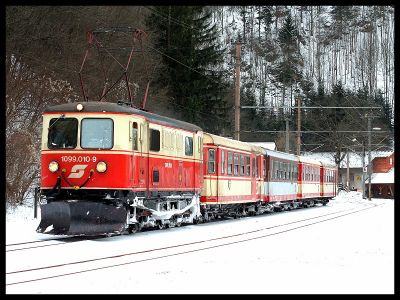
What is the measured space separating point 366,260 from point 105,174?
6899 mm

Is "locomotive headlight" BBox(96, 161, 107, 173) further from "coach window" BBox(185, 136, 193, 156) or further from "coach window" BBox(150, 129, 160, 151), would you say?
"coach window" BBox(185, 136, 193, 156)

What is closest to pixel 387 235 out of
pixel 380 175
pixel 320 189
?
pixel 320 189

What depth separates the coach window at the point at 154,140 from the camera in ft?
61.3

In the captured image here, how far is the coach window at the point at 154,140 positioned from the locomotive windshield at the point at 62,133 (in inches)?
86.1

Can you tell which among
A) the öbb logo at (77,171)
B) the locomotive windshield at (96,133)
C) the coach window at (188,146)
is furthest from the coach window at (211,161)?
the öbb logo at (77,171)

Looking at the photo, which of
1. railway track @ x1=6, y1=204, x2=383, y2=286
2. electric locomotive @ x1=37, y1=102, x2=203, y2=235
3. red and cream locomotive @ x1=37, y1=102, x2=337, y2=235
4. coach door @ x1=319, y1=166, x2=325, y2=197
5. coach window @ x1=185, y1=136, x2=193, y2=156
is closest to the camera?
railway track @ x1=6, y1=204, x2=383, y2=286

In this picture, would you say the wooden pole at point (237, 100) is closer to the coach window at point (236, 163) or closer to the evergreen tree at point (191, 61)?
the coach window at point (236, 163)

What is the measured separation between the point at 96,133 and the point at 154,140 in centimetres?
196

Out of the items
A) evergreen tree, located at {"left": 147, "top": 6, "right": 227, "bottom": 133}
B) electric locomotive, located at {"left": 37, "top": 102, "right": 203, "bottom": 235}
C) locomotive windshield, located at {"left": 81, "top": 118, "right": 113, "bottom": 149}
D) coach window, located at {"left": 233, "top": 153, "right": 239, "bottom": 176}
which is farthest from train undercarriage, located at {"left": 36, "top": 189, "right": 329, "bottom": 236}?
evergreen tree, located at {"left": 147, "top": 6, "right": 227, "bottom": 133}

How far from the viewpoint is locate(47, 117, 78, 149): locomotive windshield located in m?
17.4

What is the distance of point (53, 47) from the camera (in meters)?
30.3

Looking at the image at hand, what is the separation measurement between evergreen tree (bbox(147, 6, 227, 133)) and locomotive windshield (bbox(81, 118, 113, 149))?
2730 cm

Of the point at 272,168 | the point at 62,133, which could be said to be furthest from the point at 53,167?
the point at 272,168
